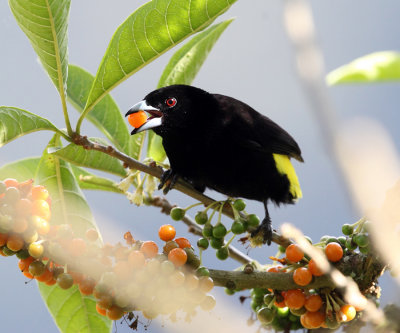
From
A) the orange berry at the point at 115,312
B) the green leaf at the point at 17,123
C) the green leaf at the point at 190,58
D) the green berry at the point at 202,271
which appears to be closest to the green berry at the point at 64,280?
the orange berry at the point at 115,312

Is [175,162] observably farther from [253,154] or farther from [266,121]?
[266,121]

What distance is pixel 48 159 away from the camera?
Answer: 2641mm

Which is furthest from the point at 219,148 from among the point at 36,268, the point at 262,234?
the point at 36,268

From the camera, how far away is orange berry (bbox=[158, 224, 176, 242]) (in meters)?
1.93

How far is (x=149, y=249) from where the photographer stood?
1.82 metres

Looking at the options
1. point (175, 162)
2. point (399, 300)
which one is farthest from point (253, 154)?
point (399, 300)

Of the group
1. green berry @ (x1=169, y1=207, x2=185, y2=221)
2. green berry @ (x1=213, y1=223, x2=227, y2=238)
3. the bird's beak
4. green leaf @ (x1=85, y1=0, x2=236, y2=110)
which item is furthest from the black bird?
green berry @ (x1=213, y1=223, x2=227, y2=238)

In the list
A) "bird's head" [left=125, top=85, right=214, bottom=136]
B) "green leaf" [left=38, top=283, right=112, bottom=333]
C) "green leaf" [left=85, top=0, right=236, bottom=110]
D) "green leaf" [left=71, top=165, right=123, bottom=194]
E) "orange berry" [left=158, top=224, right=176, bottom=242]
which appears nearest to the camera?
"orange berry" [left=158, top=224, right=176, bottom=242]

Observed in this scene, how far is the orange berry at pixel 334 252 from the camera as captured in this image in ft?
7.00

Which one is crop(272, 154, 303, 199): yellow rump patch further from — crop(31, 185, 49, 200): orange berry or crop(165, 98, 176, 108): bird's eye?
crop(31, 185, 49, 200): orange berry

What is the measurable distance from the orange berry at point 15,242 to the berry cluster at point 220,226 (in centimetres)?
76

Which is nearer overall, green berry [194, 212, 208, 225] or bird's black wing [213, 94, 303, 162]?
green berry [194, 212, 208, 225]

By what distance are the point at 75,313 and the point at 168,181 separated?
0.99m

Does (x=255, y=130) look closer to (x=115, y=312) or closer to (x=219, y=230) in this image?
(x=219, y=230)
